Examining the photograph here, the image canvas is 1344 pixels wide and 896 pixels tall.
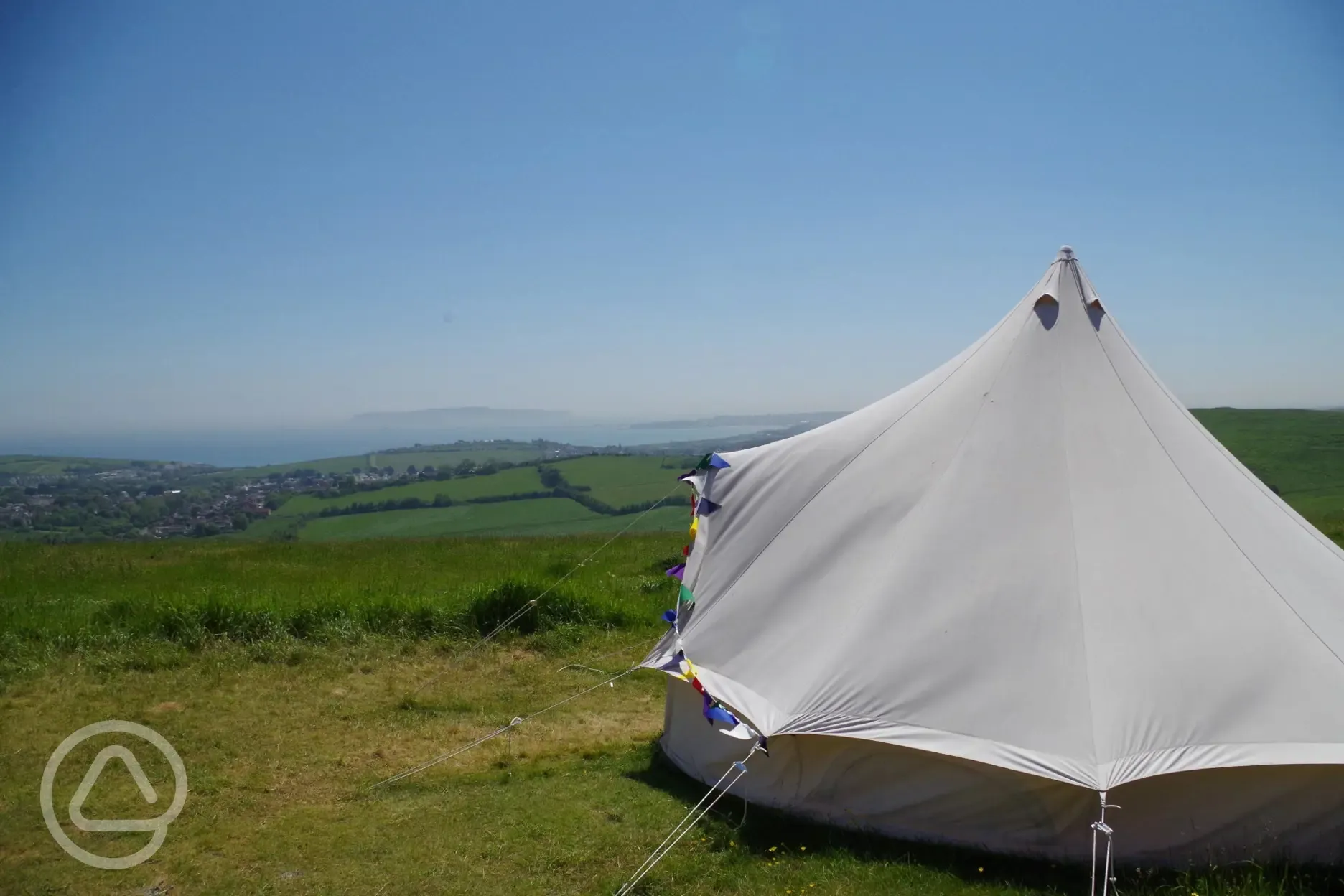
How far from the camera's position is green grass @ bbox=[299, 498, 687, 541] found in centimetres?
2512

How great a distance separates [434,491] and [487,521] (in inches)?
339

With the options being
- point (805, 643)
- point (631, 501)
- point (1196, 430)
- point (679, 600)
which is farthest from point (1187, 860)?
point (631, 501)

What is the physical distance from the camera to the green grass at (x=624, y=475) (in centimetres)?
3425

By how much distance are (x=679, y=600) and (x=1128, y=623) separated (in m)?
3.02

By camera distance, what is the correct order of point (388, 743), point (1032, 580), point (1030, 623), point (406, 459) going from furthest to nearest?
point (406, 459) < point (388, 743) < point (1032, 580) < point (1030, 623)

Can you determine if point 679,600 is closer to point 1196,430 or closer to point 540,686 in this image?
point 540,686

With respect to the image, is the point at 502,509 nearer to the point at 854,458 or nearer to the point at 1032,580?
the point at 854,458

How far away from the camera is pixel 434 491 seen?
36344mm

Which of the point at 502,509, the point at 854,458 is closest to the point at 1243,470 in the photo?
the point at 854,458

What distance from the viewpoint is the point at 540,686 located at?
8.25m

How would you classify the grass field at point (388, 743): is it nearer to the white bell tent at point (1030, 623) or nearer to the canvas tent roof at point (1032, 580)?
the white bell tent at point (1030, 623)

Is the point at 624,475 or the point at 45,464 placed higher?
the point at 45,464

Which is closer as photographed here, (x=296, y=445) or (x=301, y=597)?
(x=301, y=597)

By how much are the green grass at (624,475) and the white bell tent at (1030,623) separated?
2485 cm
